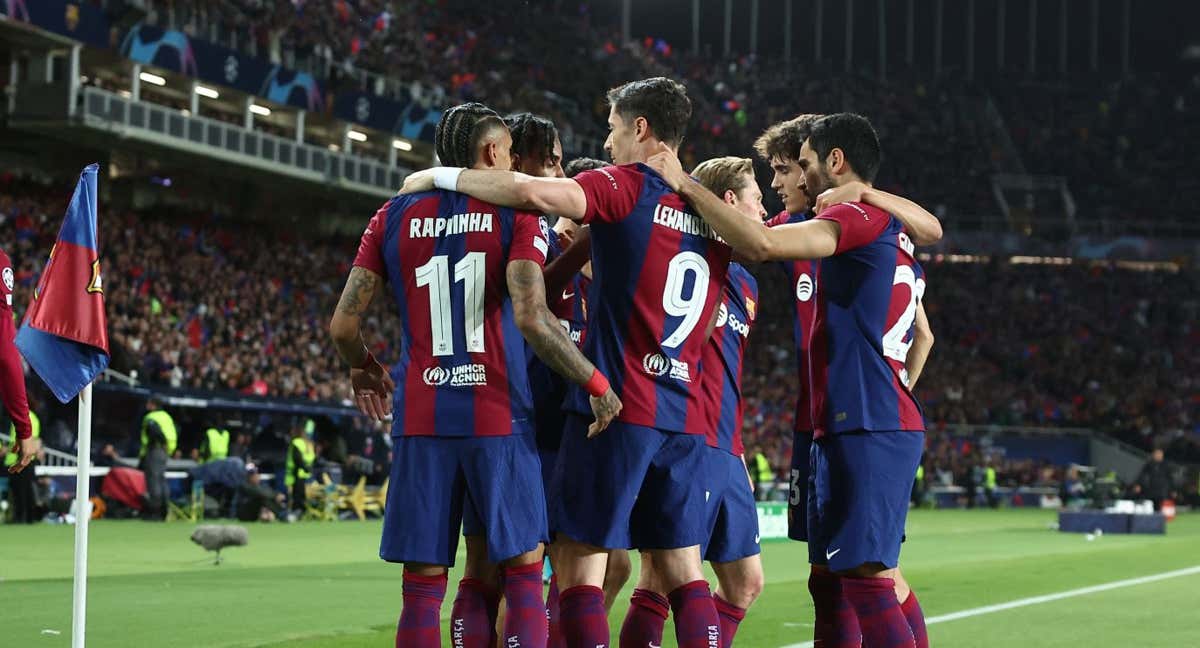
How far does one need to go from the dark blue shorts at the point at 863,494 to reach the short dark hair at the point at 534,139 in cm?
176

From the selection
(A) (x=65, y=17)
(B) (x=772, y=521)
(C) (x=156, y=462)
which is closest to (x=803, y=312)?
(B) (x=772, y=521)

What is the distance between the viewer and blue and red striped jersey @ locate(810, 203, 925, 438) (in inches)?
228

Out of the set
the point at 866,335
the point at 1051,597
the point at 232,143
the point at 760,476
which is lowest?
the point at 1051,597

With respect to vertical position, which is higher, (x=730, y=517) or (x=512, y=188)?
(x=512, y=188)

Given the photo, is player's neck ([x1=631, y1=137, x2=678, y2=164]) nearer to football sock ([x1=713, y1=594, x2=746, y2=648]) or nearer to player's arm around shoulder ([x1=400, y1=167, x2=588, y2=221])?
player's arm around shoulder ([x1=400, y1=167, x2=588, y2=221])

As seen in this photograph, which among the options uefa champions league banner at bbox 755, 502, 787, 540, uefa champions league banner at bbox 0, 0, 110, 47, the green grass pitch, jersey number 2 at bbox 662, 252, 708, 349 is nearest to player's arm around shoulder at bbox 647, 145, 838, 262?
jersey number 2 at bbox 662, 252, 708, 349

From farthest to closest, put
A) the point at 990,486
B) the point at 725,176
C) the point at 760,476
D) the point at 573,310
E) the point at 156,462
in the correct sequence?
the point at 990,486 → the point at 760,476 → the point at 156,462 → the point at 573,310 → the point at 725,176

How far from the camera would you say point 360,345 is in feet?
19.4

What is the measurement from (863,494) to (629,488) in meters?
0.93

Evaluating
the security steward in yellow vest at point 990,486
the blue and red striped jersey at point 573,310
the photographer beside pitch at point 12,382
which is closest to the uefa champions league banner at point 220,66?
the security steward in yellow vest at point 990,486

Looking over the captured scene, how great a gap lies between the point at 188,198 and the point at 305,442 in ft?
49.7

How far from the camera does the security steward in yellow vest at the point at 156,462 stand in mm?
21344

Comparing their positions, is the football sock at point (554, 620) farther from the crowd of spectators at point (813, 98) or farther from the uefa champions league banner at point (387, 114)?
the crowd of spectators at point (813, 98)

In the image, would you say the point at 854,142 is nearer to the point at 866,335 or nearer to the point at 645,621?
the point at 866,335
